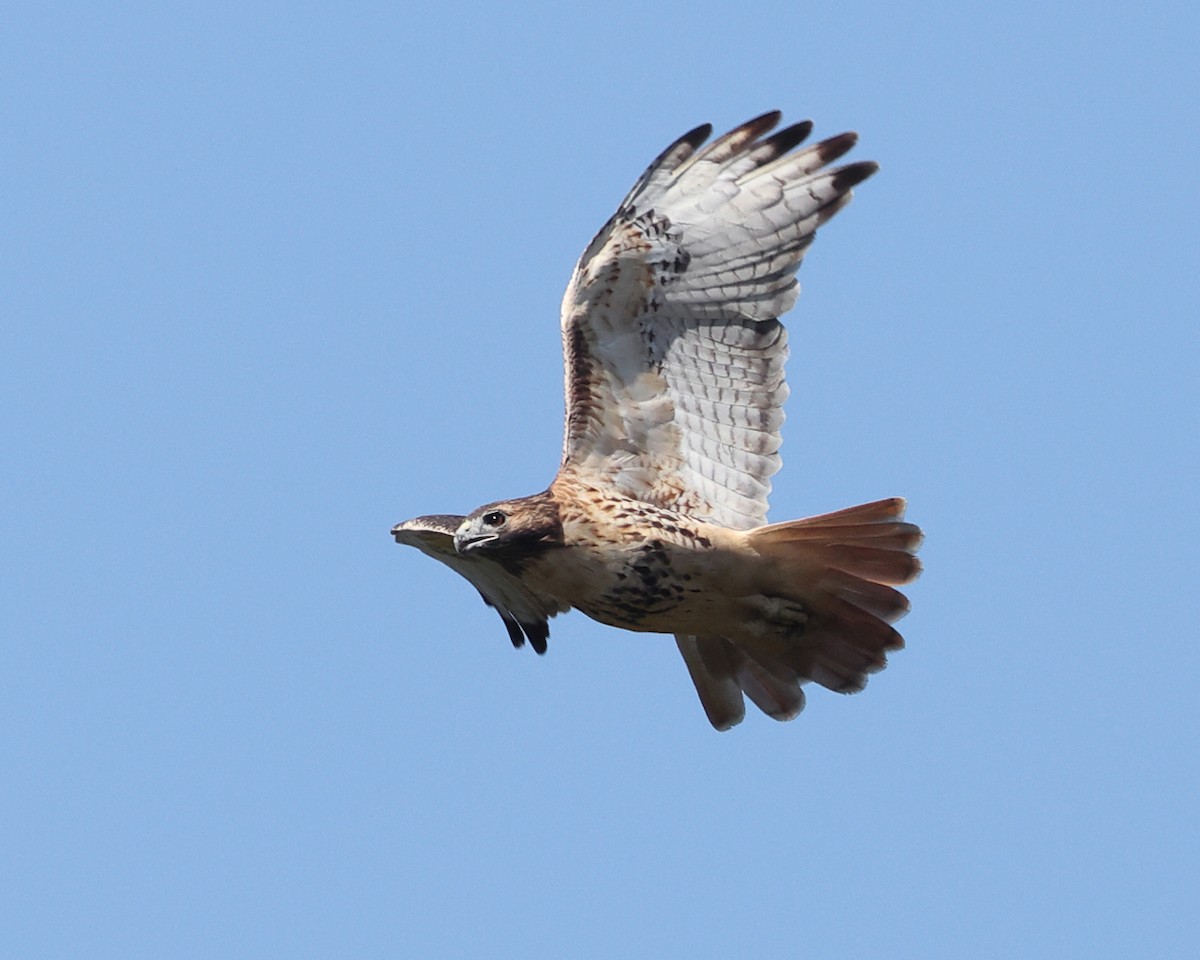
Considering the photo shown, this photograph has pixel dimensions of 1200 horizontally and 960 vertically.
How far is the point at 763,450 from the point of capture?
1133 centimetres

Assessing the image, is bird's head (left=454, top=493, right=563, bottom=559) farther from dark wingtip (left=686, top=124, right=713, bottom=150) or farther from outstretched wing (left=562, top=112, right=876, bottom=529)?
dark wingtip (left=686, top=124, right=713, bottom=150)

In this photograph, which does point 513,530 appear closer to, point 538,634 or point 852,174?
point 538,634

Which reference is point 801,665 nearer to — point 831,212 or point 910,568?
point 910,568

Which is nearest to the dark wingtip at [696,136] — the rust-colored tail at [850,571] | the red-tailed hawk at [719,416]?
the red-tailed hawk at [719,416]

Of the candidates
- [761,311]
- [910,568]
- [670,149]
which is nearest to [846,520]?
[910,568]

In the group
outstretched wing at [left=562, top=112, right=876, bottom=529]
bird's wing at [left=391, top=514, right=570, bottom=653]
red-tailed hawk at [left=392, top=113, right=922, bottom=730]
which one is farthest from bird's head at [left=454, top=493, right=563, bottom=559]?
bird's wing at [left=391, top=514, right=570, bottom=653]

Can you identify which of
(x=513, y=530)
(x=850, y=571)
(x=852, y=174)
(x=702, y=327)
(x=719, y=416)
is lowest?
(x=850, y=571)

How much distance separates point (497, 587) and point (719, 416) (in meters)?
1.67

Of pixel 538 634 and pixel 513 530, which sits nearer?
pixel 513 530

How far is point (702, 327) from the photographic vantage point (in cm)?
1127

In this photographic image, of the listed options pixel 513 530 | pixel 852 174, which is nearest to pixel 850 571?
pixel 513 530

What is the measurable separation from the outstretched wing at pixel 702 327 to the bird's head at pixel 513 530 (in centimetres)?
56

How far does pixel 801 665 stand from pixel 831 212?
7.54ft

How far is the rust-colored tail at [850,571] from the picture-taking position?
35.4 feet
